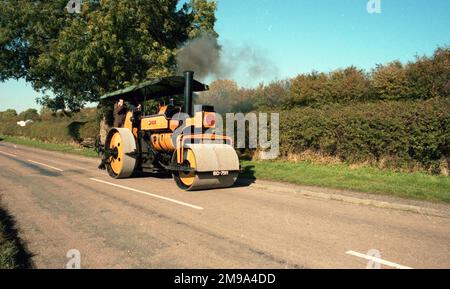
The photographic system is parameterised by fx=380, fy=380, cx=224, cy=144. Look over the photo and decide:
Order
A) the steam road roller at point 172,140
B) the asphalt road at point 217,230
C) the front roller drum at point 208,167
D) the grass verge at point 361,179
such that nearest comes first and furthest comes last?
the asphalt road at point 217,230 → the grass verge at point 361,179 → the front roller drum at point 208,167 → the steam road roller at point 172,140

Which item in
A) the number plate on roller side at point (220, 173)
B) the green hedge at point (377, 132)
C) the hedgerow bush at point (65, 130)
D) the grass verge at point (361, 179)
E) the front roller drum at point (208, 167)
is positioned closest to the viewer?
the grass verge at point (361, 179)

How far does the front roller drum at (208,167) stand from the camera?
27.0 feet

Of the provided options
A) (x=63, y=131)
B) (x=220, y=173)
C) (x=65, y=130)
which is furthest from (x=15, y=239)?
(x=63, y=131)

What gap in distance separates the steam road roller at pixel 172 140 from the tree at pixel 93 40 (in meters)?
6.62

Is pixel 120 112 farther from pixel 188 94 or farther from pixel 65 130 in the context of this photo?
pixel 65 130

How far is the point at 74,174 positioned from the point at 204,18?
43.5ft

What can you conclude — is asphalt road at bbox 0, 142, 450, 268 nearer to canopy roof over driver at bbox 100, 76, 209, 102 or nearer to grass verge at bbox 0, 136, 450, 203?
grass verge at bbox 0, 136, 450, 203

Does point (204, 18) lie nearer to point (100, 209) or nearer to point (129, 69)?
point (129, 69)

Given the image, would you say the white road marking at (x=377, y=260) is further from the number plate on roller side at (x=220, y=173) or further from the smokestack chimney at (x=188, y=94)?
the smokestack chimney at (x=188, y=94)

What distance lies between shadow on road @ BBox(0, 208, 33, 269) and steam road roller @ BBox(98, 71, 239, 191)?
346 centimetres

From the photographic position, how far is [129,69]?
18812 mm

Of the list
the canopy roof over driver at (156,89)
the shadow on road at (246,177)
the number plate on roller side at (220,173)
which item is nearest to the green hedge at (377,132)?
the shadow on road at (246,177)

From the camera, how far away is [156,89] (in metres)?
10.7

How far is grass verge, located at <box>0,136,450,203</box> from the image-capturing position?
808 centimetres
